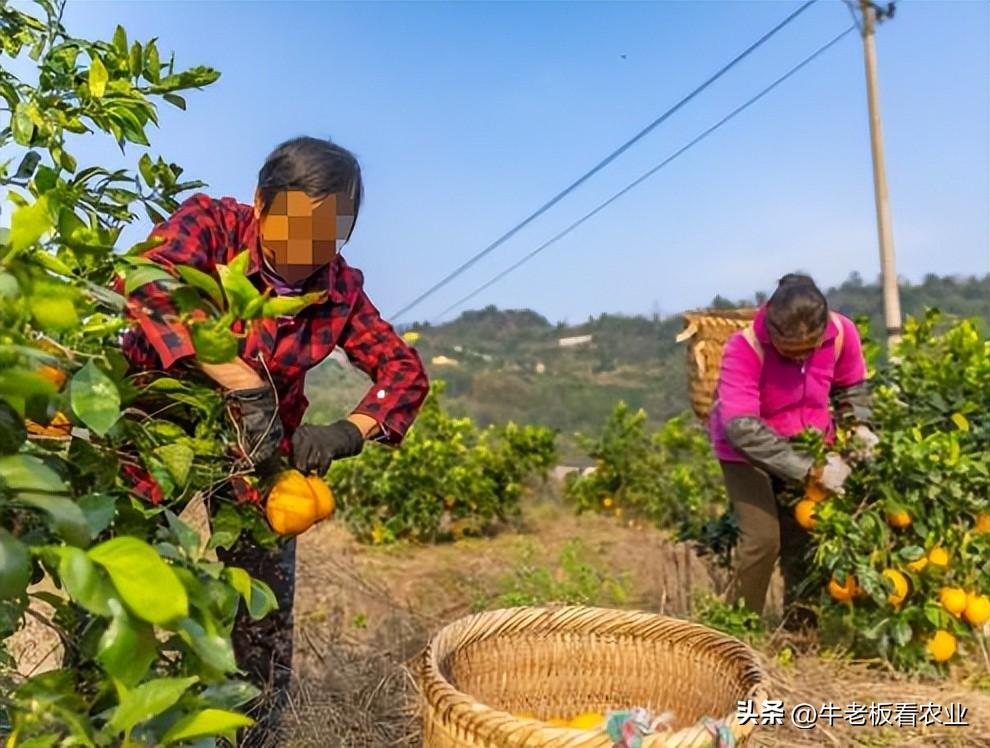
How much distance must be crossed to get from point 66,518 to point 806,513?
8.15 feet

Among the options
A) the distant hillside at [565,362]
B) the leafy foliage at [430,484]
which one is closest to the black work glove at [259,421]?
the leafy foliage at [430,484]

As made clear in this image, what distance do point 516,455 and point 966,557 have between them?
336 cm


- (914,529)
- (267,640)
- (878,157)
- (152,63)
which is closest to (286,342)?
(267,640)

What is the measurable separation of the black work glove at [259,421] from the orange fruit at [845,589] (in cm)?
181

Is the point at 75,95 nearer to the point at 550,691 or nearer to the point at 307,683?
the point at 550,691

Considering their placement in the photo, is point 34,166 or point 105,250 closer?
point 105,250

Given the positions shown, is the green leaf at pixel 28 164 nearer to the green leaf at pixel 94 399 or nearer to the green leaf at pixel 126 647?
the green leaf at pixel 94 399

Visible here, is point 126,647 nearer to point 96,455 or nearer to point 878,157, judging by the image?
point 96,455

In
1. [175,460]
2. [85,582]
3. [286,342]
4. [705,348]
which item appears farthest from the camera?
[705,348]

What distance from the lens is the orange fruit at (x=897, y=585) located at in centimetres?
263

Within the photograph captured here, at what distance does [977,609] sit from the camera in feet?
8.64

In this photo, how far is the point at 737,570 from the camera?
3037 mm

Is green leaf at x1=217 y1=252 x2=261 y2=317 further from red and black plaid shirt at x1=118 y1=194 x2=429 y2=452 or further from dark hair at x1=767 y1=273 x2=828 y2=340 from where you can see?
dark hair at x1=767 y1=273 x2=828 y2=340

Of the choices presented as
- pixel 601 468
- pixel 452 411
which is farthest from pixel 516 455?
pixel 452 411
